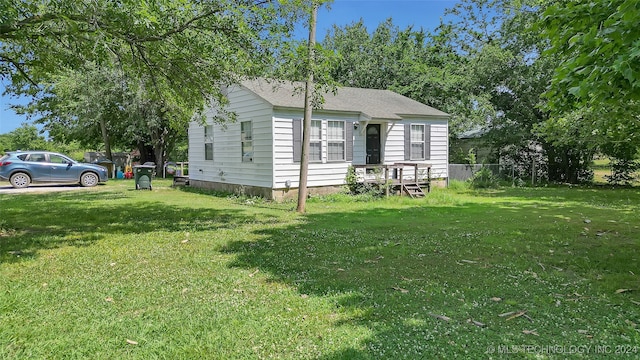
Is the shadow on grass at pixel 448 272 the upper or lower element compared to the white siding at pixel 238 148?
lower

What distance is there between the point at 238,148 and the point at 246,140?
0.54 m

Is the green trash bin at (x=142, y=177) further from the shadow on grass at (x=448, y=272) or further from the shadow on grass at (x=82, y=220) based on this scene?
the shadow on grass at (x=448, y=272)

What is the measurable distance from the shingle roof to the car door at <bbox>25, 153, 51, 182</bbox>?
9.42 metres

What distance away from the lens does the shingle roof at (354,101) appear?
12.4 meters

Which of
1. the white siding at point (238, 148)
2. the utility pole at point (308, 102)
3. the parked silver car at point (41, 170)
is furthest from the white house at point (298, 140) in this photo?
the parked silver car at point (41, 170)

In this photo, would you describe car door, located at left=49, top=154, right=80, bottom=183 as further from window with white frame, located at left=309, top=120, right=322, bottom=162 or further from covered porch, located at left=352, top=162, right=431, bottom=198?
covered porch, located at left=352, top=162, right=431, bottom=198

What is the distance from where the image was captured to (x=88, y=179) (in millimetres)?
17047

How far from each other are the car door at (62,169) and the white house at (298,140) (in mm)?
5025

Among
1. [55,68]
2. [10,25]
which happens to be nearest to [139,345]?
[10,25]

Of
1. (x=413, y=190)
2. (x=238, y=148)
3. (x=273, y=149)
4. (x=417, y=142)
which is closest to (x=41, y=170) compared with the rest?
(x=238, y=148)

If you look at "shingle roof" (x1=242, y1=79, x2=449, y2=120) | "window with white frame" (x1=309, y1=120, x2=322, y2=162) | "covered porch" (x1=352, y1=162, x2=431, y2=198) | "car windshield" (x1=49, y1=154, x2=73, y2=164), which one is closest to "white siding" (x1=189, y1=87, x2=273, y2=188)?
"shingle roof" (x1=242, y1=79, x2=449, y2=120)

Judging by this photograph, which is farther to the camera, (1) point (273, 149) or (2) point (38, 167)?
(2) point (38, 167)

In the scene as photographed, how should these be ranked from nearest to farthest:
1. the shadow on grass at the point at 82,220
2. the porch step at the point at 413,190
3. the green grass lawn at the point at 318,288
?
the green grass lawn at the point at 318,288
the shadow on grass at the point at 82,220
the porch step at the point at 413,190

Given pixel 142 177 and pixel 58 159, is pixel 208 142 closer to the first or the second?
pixel 142 177
